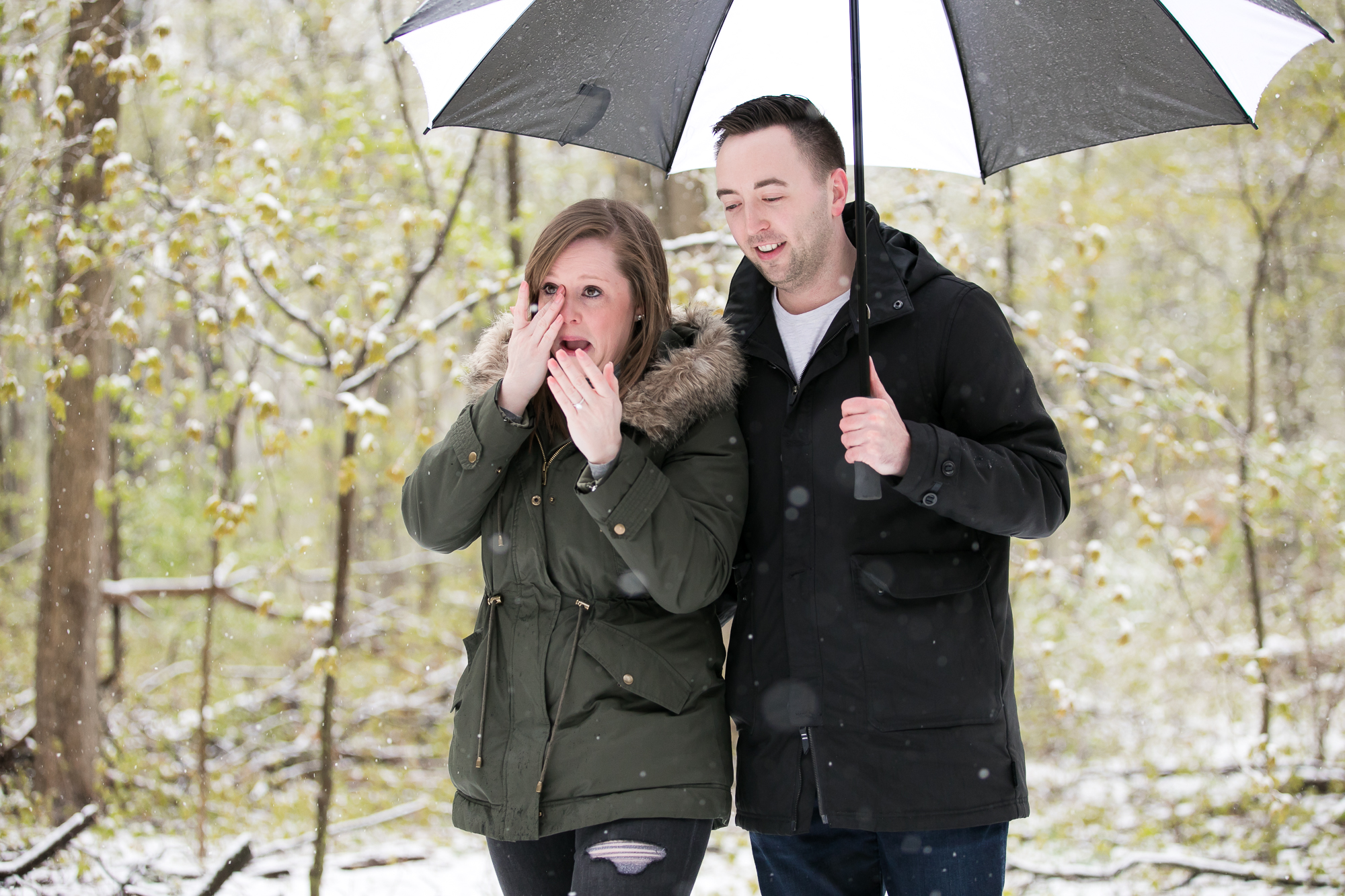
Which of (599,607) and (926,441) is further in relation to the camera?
(599,607)

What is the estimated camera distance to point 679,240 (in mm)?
4586

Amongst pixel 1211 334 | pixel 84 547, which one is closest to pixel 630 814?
pixel 84 547

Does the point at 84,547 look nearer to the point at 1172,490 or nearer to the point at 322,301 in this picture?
the point at 322,301

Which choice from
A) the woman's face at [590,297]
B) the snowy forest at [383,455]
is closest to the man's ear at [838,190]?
the woman's face at [590,297]

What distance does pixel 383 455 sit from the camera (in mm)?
8938

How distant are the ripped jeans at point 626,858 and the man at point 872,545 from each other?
0.23 metres

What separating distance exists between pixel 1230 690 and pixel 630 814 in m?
7.73

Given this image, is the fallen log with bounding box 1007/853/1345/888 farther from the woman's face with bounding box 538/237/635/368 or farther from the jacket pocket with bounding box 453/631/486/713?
the woman's face with bounding box 538/237/635/368

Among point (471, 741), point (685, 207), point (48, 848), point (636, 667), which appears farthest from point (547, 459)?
point (48, 848)

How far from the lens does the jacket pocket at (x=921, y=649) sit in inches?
79.5

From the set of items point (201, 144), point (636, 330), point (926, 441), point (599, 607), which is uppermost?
point (201, 144)

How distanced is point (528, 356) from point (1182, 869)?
491cm

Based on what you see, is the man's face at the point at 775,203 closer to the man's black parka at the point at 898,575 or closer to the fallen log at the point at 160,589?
the man's black parka at the point at 898,575

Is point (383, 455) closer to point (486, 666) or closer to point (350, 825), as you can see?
point (350, 825)
